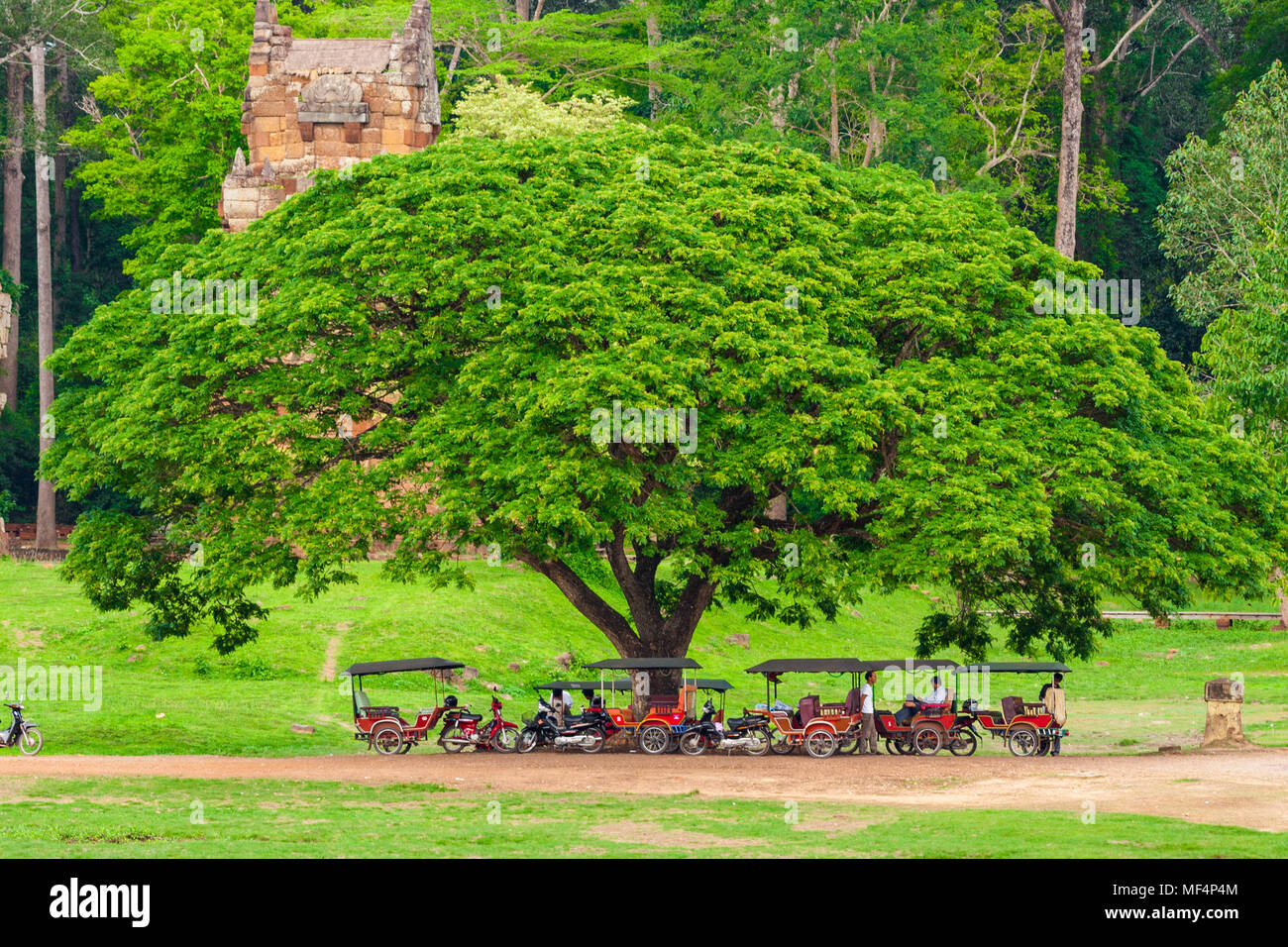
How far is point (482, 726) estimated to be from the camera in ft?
112

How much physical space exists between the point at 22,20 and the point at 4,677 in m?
40.1

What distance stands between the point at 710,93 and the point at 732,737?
3267 cm

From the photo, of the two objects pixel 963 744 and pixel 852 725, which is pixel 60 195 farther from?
pixel 963 744

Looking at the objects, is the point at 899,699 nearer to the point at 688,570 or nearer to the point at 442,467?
the point at 688,570

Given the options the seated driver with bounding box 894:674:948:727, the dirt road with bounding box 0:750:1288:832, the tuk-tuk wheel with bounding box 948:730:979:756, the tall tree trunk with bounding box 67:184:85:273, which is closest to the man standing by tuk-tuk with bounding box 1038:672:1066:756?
the dirt road with bounding box 0:750:1288:832

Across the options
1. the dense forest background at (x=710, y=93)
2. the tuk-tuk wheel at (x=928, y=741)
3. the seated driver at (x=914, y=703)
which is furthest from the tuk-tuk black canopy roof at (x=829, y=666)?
the dense forest background at (x=710, y=93)

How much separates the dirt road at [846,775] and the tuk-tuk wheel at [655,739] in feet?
1.13

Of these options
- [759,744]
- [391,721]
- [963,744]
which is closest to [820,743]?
[759,744]

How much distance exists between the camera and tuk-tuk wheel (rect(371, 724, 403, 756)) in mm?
33844

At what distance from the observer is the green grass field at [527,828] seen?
820 inches

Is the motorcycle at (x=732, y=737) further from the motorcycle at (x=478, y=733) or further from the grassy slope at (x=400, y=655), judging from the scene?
the grassy slope at (x=400, y=655)

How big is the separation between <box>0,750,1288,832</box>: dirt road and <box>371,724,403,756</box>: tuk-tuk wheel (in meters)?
0.77

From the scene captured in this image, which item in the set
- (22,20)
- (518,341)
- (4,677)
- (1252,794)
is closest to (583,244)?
(518,341)

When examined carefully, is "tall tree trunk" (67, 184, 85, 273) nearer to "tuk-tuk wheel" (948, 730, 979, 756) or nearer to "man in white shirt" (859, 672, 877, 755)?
"man in white shirt" (859, 672, 877, 755)
